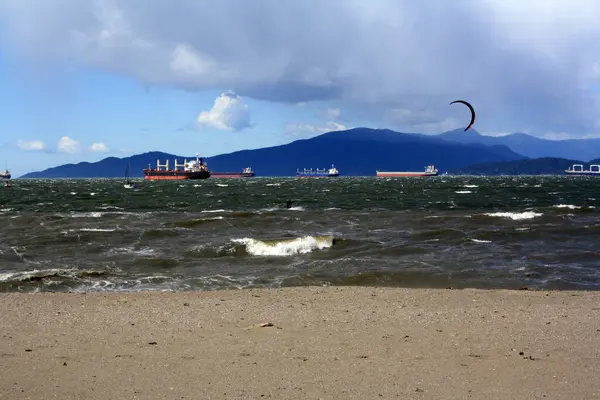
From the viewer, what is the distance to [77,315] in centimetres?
1026

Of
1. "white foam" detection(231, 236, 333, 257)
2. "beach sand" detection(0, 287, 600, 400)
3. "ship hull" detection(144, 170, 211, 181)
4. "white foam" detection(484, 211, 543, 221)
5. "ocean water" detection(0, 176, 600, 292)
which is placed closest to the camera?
"beach sand" detection(0, 287, 600, 400)

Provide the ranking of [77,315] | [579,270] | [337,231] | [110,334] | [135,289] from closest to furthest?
[110,334]
[77,315]
[135,289]
[579,270]
[337,231]

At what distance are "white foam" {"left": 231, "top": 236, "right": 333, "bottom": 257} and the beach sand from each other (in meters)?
9.23

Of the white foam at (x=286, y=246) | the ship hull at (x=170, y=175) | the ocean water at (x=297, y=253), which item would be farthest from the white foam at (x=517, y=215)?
the ship hull at (x=170, y=175)

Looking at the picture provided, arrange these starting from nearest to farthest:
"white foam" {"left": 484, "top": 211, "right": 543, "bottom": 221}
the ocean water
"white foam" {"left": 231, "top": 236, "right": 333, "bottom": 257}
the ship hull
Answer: the ocean water
"white foam" {"left": 231, "top": 236, "right": 333, "bottom": 257}
"white foam" {"left": 484, "top": 211, "right": 543, "bottom": 221}
the ship hull

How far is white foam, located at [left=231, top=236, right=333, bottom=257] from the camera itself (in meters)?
21.4

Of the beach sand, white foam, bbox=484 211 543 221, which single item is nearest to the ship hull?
white foam, bbox=484 211 543 221

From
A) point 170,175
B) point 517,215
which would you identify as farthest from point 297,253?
point 170,175

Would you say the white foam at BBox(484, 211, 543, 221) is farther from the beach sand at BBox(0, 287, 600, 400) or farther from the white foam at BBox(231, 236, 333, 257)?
the beach sand at BBox(0, 287, 600, 400)

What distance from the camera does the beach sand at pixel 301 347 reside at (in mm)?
6258

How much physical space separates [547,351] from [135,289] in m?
9.89

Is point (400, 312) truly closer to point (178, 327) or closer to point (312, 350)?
point (312, 350)

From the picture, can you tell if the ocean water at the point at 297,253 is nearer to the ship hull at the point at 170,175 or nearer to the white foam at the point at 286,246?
the white foam at the point at 286,246

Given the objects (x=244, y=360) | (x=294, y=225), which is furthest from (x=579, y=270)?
(x=294, y=225)
